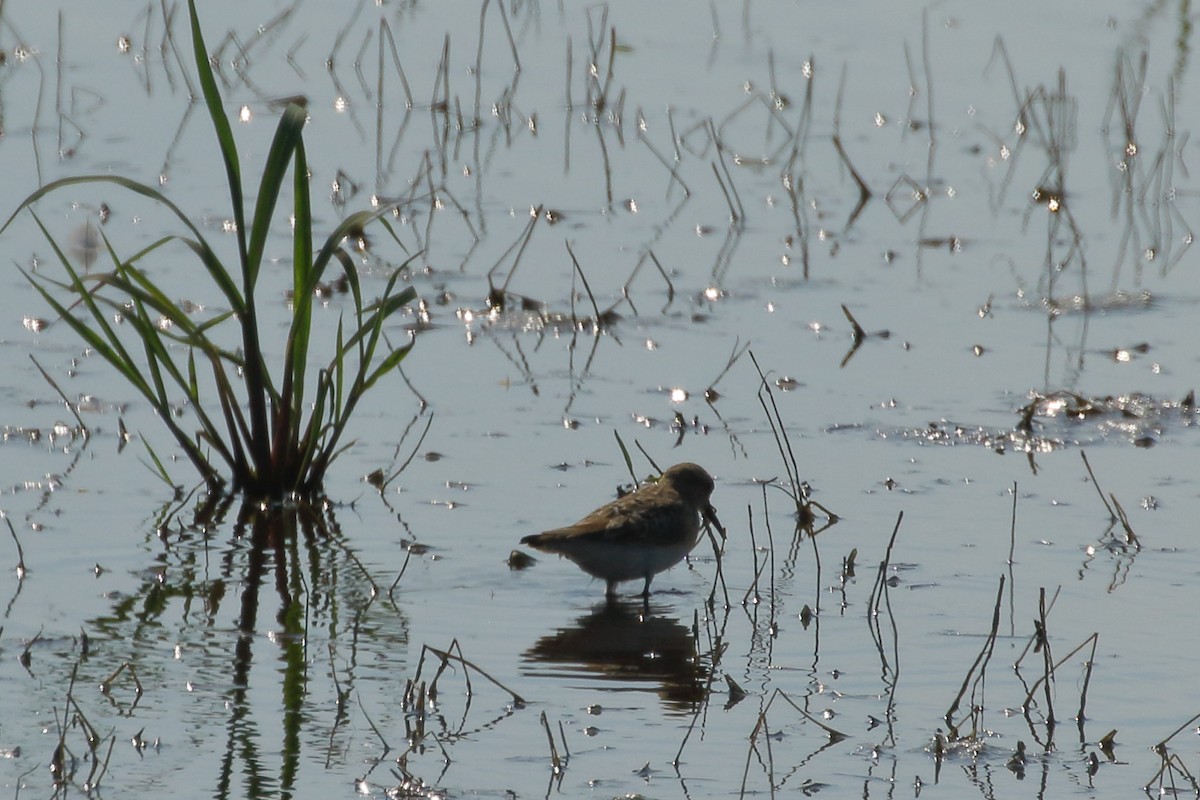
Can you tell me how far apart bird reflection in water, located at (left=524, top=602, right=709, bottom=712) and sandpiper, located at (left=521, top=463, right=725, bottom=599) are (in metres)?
0.16

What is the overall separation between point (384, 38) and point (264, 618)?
8915 millimetres

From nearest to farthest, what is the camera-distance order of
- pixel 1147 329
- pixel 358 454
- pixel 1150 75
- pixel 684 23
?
pixel 358 454
pixel 1147 329
pixel 1150 75
pixel 684 23

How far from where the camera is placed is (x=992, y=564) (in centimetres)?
759

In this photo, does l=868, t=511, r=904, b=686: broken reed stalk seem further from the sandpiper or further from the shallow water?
the sandpiper

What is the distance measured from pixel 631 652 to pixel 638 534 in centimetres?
54

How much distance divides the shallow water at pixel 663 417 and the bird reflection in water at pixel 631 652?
20mm

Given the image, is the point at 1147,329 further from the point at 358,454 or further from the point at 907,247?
the point at 358,454

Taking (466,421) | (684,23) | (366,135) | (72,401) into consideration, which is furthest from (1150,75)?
(72,401)

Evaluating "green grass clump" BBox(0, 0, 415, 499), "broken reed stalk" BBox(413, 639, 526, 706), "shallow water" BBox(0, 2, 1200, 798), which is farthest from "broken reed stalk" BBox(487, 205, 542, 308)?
"broken reed stalk" BBox(413, 639, 526, 706)

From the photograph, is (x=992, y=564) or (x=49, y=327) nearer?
(x=992, y=564)

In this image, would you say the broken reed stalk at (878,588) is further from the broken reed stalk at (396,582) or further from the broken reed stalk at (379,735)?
the broken reed stalk at (379,735)

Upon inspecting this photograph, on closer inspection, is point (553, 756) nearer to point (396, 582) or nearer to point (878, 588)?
point (396, 582)

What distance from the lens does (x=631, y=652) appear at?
22.4 feet

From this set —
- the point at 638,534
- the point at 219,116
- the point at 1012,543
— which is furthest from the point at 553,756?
the point at 219,116
